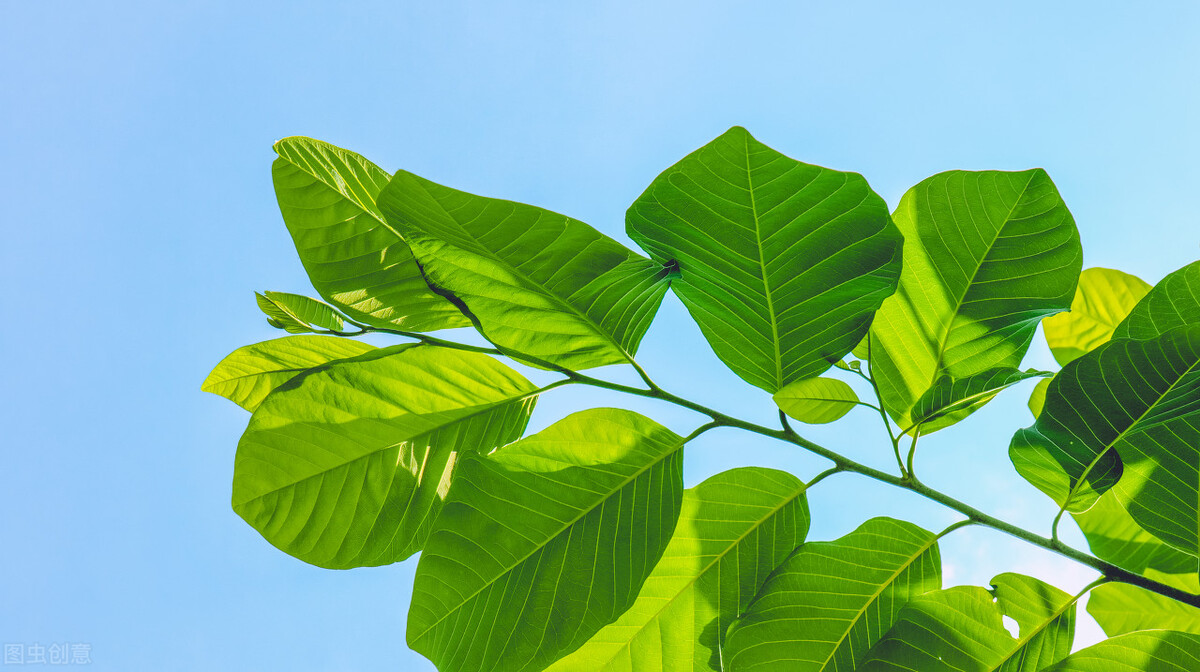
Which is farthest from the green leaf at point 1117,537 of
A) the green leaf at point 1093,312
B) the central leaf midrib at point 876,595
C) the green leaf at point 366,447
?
the green leaf at point 366,447

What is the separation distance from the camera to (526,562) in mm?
717

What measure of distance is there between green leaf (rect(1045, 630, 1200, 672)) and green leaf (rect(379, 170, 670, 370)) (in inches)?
21.5

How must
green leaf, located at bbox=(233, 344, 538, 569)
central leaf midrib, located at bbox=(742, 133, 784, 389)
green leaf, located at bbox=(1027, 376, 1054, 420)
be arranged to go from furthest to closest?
green leaf, located at bbox=(1027, 376, 1054, 420)
green leaf, located at bbox=(233, 344, 538, 569)
central leaf midrib, located at bbox=(742, 133, 784, 389)

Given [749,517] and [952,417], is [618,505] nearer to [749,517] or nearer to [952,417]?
[749,517]

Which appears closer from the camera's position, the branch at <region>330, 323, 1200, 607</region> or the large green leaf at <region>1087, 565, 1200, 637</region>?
the branch at <region>330, 323, 1200, 607</region>

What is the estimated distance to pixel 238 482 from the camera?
707mm

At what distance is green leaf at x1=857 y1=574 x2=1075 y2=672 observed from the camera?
74 centimetres

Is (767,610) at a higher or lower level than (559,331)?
lower

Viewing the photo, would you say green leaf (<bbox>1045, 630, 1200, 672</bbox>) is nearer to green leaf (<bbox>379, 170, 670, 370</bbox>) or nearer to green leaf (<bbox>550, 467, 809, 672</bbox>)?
green leaf (<bbox>550, 467, 809, 672</bbox>)

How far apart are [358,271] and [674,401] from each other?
0.35m

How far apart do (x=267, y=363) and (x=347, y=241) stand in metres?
0.22

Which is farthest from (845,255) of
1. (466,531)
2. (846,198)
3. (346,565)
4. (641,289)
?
(346,565)

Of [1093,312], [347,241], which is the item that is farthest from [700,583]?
[1093,312]

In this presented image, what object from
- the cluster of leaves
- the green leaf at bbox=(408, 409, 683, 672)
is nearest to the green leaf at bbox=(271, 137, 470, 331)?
the cluster of leaves
